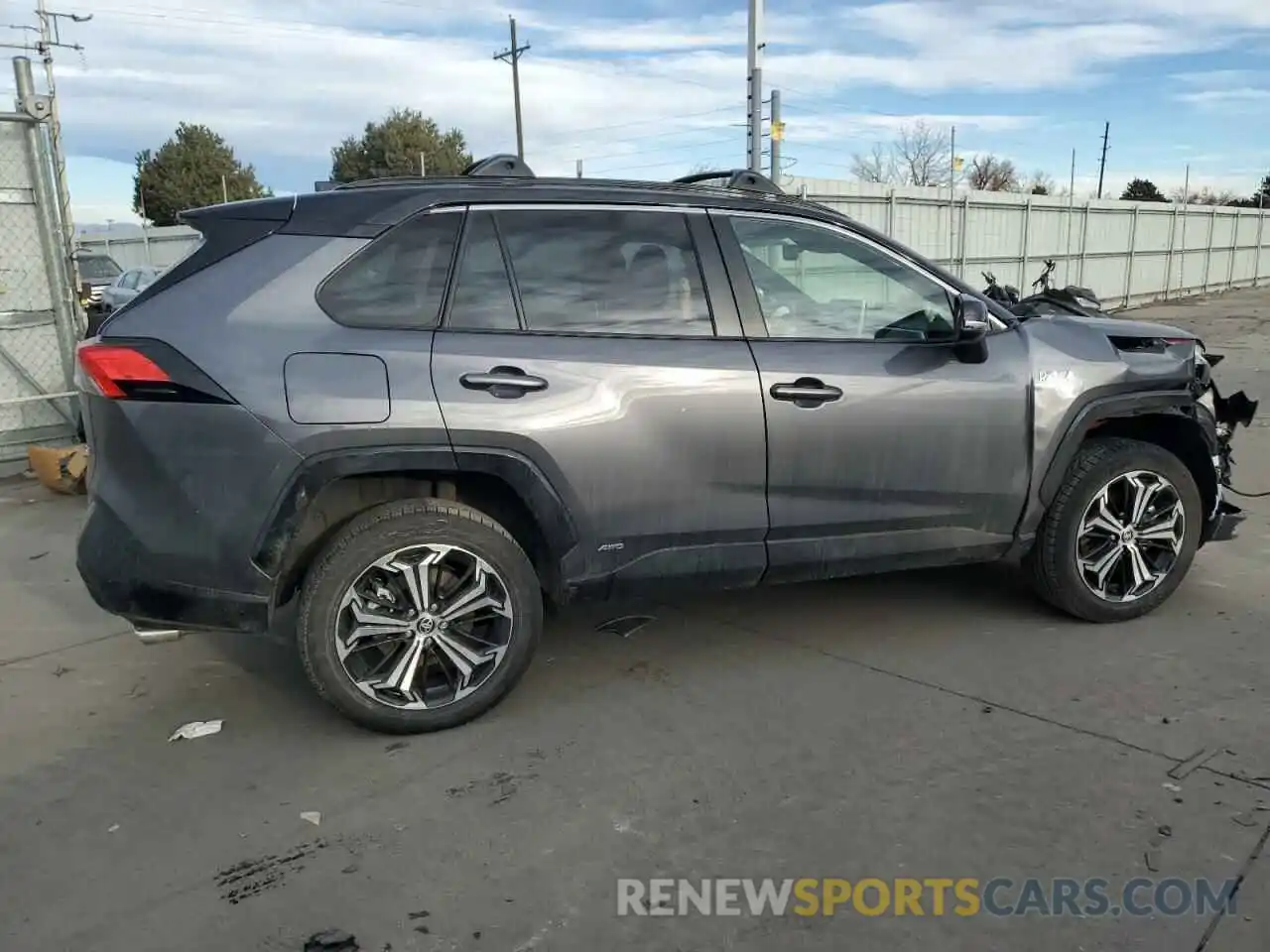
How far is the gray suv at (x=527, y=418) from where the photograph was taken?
3.23 metres

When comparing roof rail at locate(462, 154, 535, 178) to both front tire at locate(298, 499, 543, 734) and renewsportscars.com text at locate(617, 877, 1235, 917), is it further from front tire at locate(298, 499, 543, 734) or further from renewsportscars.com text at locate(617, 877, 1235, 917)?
renewsportscars.com text at locate(617, 877, 1235, 917)

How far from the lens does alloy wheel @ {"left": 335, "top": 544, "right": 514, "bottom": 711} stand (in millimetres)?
3408

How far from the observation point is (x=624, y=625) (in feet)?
15.0

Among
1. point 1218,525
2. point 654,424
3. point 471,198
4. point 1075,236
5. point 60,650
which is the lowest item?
point 60,650

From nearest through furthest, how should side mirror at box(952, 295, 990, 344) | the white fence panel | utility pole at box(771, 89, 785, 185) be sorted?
side mirror at box(952, 295, 990, 344)
utility pole at box(771, 89, 785, 185)
the white fence panel

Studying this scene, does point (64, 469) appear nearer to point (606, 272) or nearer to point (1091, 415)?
point (606, 272)

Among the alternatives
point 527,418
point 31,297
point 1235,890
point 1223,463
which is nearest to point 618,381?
point 527,418

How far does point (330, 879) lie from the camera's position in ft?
9.00

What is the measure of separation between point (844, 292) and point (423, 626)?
6.87 ft

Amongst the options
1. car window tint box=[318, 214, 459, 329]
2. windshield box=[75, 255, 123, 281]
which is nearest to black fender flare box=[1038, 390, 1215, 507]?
car window tint box=[318, 214, 459, 329]

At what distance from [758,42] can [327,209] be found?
11203mm

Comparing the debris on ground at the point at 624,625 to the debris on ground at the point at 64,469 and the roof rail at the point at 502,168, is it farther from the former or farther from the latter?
the debris on ground at the point at 64,469

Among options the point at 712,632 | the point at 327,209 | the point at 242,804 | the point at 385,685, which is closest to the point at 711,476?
the point at 712,632

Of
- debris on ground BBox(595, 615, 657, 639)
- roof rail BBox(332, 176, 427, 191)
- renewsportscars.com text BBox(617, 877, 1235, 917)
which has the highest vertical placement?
roof rail BBox(332, 176, 427, 191)
